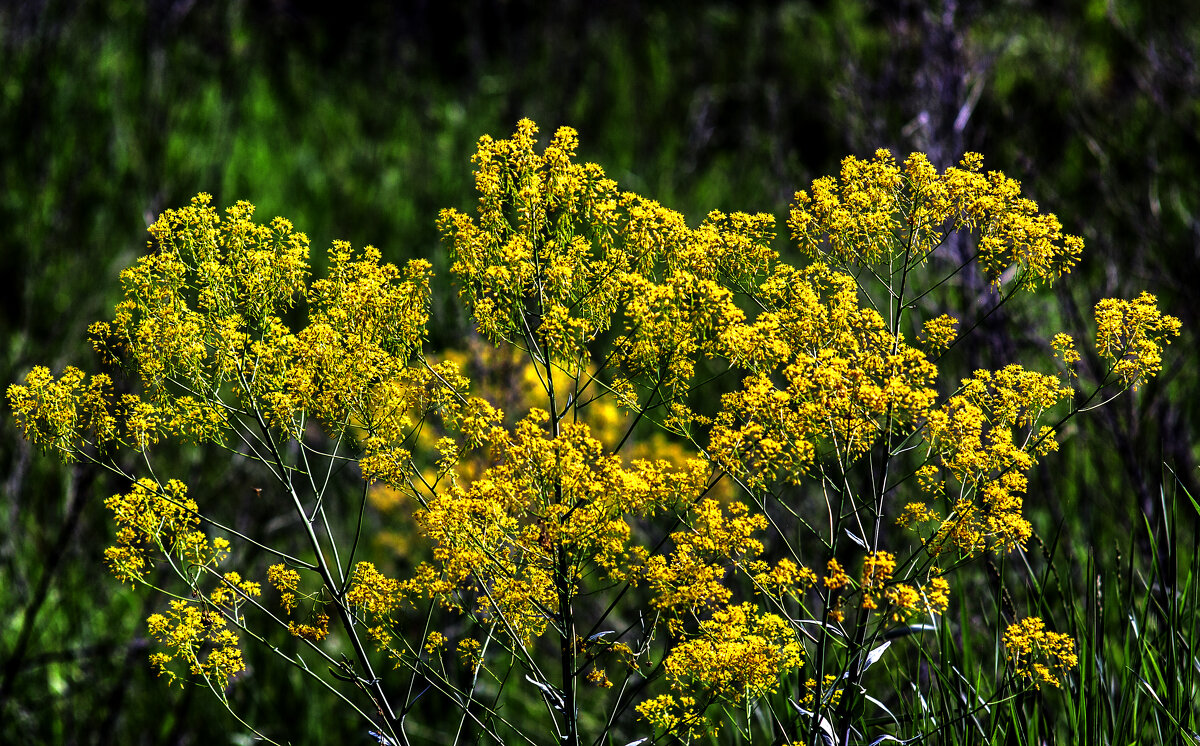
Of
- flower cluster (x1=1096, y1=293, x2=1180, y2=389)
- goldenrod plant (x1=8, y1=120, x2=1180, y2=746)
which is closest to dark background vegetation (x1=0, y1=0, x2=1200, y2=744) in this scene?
flower cluster (x1=1096, y1=293, x2=1180, y2=389)

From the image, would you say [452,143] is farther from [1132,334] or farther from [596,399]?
[1132,334]

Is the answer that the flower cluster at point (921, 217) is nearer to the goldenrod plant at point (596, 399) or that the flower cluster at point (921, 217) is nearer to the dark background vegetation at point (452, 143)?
the goldenrod plant at point (596, 399)

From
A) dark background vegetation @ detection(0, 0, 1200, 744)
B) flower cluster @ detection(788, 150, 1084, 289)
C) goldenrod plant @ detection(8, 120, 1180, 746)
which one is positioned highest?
dark background vegetation @ detection(0, 0, 1200, 744)

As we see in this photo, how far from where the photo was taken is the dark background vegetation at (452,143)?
4285 mm

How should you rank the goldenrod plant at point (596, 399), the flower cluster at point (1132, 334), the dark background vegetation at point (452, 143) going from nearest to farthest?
the goldenrod plant at point (596, 399)
the flower cluster at point (1132, 334)
the dark background vegetation at point (452, 143)

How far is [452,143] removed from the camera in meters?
9.69

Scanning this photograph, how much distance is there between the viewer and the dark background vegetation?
429 centimetres

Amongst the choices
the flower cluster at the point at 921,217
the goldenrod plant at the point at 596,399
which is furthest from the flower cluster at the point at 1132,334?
the flower cluster at the point at 921,217

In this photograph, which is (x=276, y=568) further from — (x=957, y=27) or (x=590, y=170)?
(x=957, y=27)

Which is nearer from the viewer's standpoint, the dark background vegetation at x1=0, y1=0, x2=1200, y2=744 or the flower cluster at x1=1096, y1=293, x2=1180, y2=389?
the flower cluster at x1=1096, y1=293, x2=1180, y2=389

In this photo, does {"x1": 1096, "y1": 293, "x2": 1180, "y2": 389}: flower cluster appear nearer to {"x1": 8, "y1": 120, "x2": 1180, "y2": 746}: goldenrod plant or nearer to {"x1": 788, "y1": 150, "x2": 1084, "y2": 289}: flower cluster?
{"x1": 8, "y1": 120, "x2": 1180, "y2": 746}: goldenrod plant

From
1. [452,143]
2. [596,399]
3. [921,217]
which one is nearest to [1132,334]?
[921,217]

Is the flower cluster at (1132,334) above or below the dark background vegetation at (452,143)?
below

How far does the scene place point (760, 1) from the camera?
38.6ft
